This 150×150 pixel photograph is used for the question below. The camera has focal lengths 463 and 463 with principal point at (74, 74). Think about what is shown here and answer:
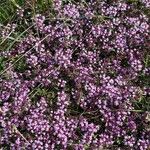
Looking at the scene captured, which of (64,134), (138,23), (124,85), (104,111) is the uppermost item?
(138,23)

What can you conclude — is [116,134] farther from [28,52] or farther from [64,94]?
[28,52]

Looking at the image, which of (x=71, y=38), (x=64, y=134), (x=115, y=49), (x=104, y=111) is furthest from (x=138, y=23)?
(x=64, y=134)

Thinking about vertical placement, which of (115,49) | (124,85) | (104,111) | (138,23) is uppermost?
(138,23)

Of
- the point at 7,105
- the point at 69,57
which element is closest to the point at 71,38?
the point at 69,57

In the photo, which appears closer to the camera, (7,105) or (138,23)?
(7,105)

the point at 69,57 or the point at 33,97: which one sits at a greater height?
the point at 69,57

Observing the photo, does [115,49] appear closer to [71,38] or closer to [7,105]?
[71,38]
